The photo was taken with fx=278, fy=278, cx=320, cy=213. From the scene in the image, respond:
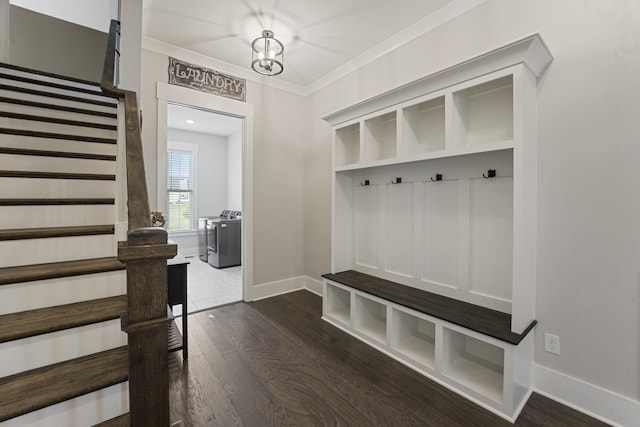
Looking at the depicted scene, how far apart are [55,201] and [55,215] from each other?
0.33ft

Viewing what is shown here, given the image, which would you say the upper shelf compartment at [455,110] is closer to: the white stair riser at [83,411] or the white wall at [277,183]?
the white wall at [277,183]

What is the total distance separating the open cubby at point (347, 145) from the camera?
9.83 ft

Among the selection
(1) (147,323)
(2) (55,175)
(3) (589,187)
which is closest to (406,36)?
(3) (589,187)

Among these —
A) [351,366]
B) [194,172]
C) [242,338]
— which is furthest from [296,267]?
[194,172]

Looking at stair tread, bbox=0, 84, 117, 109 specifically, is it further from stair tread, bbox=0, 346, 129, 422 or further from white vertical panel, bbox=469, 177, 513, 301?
white vertical panel, bbox=469, 177, 513, 301

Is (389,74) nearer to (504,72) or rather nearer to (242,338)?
(504,72)

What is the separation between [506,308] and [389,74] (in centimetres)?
236

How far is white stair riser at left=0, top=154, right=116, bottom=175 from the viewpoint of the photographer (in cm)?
205

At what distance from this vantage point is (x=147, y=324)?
2.33 feet

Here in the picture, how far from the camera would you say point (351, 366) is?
7.06 ft

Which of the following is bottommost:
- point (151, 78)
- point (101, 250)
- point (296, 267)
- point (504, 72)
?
point (296, 267)

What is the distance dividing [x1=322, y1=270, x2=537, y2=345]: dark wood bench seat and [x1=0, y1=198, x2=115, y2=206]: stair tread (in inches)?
81.4

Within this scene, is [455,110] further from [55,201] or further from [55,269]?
[55,201]

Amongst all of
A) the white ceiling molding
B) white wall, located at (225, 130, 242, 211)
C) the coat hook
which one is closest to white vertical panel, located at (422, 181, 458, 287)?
the coat hook
